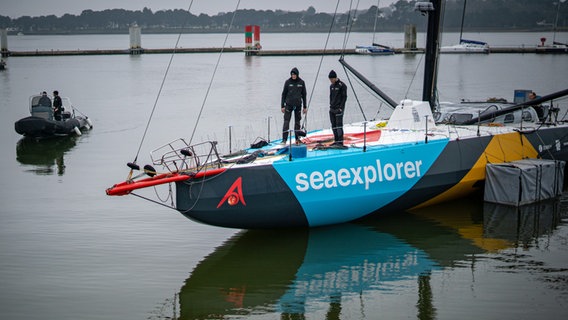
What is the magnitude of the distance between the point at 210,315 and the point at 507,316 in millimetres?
3897

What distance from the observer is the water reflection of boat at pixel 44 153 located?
19.3 metres

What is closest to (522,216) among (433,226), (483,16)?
(433,226)

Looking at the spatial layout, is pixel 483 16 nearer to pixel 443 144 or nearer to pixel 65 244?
pixel 443 144

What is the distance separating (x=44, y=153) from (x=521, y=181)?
44.7ft

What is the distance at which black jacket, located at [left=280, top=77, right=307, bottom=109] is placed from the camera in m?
14.6

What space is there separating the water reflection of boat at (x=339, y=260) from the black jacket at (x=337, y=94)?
2364 mm

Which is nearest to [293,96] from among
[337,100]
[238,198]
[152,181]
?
[337,100]

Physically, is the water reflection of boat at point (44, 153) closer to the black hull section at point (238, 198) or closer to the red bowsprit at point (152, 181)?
the red bowsprit at point (152, 181)

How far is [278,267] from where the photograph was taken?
1159 centimetres

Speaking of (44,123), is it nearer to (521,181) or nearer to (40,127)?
(40,127)

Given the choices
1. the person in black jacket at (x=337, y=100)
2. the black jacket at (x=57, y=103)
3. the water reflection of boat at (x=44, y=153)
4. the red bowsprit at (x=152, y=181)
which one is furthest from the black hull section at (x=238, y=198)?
the black jacket at (x=57, y=103)

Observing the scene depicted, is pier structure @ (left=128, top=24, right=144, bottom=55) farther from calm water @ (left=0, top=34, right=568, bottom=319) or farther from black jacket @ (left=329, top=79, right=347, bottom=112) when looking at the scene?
black jacket @ (left=329, top=79, right=347, bottom=112)

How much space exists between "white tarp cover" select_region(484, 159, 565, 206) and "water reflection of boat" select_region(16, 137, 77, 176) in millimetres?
10466

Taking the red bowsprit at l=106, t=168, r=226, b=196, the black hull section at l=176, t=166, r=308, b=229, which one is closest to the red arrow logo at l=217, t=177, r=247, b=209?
the black hull section at l=176, t=166, r=308, b=229
